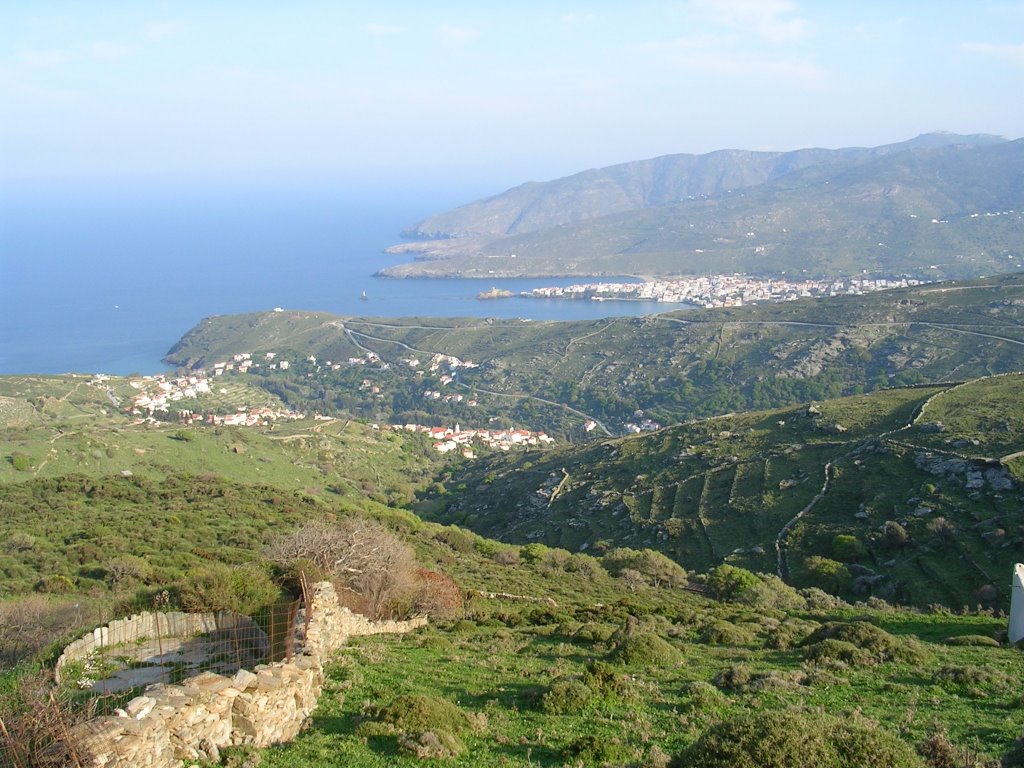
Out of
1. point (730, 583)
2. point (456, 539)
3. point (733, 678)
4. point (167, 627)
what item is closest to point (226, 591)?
point (167, 627)

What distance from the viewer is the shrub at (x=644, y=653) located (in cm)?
1121

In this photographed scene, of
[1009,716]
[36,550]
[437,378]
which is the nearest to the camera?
[1009,716]

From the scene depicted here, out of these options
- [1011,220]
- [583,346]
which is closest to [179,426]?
[583,346]

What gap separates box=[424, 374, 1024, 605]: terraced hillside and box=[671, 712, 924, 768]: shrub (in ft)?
56.8

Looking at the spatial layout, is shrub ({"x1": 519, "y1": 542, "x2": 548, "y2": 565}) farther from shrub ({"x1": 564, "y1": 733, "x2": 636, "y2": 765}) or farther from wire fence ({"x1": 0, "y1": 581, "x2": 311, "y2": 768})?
shrub ({"x1": 564, "y1": 733, "x2": 636, "y2": 765})

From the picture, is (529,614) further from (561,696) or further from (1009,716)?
(1009,716)

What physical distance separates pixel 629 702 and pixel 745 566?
19449mm

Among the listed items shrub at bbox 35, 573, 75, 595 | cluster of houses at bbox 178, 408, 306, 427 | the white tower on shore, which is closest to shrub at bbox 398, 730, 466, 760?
the white tower on shore

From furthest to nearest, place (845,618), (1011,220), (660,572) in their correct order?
(1011,220) < (660,572) < (845,618)

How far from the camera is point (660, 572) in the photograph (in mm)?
26078

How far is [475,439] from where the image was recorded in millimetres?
76812

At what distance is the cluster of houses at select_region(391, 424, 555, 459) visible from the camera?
72.1 m

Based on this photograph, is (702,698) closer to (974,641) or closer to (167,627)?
(974,641)

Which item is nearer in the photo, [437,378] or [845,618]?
[845,618]
